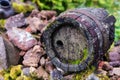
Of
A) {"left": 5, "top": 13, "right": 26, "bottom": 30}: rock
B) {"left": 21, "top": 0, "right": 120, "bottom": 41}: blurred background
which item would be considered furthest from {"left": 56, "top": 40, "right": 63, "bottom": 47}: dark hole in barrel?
{"left": 21, "top": 0, "right": 120, "bottom": 41}: blurred background

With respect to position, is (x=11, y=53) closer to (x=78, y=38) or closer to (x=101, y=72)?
(x=78, y=38)

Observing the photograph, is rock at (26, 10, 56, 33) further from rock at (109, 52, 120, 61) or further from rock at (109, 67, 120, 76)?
rock at (109, 67, 120, 76)

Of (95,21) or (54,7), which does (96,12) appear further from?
(54,7)

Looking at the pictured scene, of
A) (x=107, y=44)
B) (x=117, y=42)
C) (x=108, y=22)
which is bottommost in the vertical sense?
(x=117, y=42)

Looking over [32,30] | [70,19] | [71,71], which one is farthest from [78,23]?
[32,30]

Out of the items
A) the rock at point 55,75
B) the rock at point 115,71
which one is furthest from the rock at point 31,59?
the rock at point 115,71
